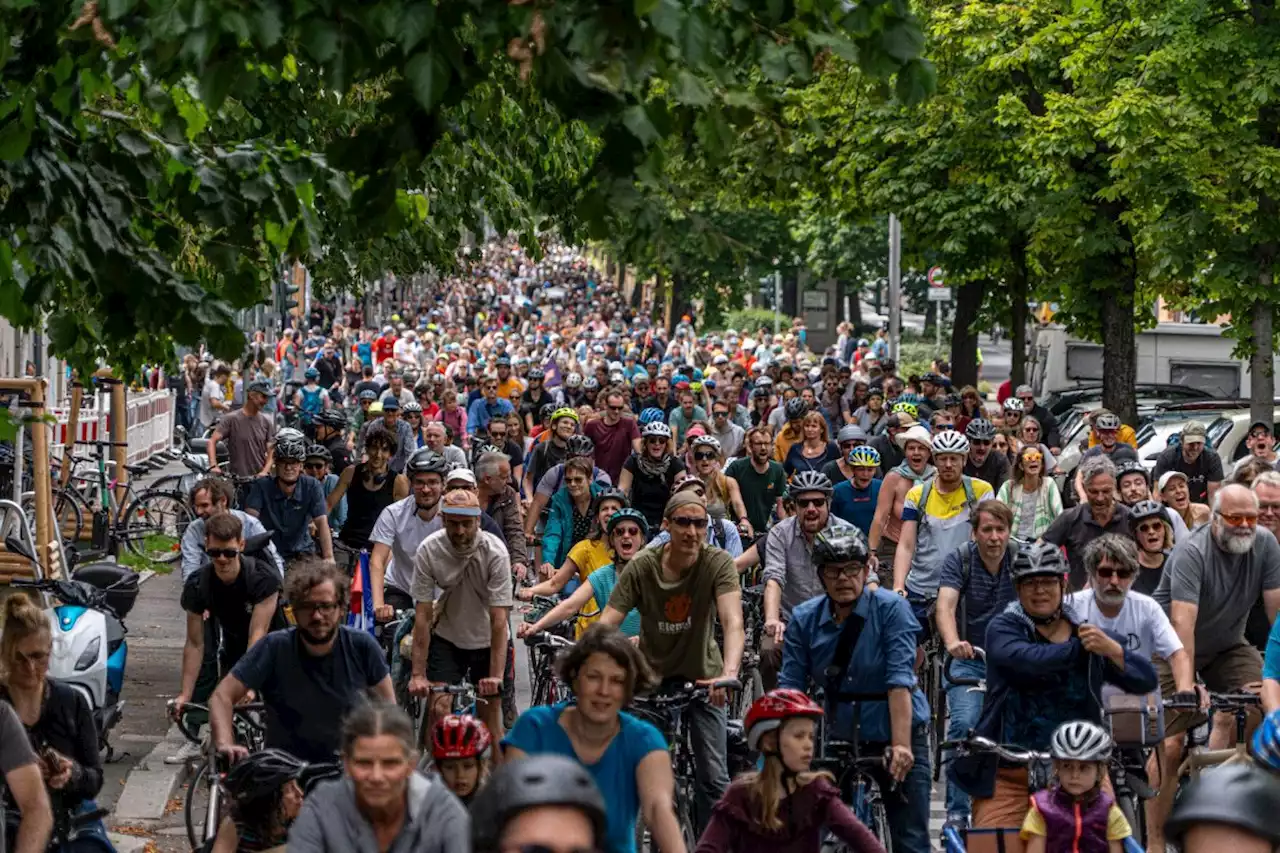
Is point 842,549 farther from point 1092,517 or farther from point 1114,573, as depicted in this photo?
point 1092,517

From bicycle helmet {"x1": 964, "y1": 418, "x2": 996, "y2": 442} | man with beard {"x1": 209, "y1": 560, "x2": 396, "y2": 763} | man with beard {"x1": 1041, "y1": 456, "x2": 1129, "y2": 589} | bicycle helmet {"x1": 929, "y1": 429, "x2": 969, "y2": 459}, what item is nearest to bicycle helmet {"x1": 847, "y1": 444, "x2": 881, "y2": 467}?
bicycle helmet {"x1": 929, "y1": 429, "x2": 969, "y2": 459}

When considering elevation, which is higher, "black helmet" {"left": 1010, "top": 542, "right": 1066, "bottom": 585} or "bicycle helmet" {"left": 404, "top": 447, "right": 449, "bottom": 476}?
"bicycle helmet" {"left": 404, "top": 447, "right": 449, "bottom": 476}

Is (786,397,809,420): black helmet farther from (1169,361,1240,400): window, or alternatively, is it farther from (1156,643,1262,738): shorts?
(1169,361,1240,400): window

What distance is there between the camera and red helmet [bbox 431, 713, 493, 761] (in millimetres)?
7219

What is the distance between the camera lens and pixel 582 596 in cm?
1074

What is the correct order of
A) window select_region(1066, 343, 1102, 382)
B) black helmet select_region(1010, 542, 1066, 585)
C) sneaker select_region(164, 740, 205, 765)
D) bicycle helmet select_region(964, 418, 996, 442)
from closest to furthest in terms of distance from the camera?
black helmet select_region(1010, 542, 1066, 585)
sneaker select_region(164, 740, 205, 765)
bicycle helmet select_region(964, 418, 996, 442)
window select_region(1066, 343, 1102, 382)

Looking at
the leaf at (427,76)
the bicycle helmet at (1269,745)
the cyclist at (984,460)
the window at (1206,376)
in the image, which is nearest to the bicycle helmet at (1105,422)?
the cyclist at (984,460)

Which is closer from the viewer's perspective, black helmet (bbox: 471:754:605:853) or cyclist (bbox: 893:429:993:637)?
black helmet (bbox: 471:754:605:853)

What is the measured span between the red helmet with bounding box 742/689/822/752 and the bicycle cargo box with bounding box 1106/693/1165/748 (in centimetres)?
194

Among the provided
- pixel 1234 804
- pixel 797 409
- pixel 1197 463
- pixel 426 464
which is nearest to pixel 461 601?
pixel 426 464

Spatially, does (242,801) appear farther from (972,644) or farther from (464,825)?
(972,644)

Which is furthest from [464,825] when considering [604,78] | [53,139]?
[53,139]

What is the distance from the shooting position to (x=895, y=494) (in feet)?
47.0

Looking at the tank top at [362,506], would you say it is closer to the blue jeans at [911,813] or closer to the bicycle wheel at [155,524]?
the blue jeans at [911,813]
